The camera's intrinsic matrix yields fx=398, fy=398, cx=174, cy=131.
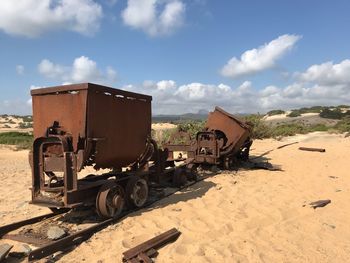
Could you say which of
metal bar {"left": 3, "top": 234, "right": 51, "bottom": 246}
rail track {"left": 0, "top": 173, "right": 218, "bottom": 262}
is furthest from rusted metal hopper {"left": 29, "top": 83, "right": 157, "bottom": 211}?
metal bar {"left": 3, "top": 234, "right": 51, "bottom": 246}

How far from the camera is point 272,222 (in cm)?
711

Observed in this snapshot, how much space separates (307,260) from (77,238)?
338 cm

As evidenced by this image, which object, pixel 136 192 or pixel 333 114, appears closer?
pixel 136 192

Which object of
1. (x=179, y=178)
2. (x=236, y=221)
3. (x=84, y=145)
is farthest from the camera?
(x=179, y=178)

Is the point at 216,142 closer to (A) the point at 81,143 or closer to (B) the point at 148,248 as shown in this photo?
(A) the point at 81,143

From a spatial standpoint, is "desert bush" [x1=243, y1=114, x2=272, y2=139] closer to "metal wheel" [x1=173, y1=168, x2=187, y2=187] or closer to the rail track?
"metal wheel" [x1=173, y1=168, x2=187, y2=187]

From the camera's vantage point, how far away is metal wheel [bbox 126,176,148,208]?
7453 millimetres

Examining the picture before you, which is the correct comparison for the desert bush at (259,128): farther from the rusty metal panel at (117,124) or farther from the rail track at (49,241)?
the rail track at (49,241)

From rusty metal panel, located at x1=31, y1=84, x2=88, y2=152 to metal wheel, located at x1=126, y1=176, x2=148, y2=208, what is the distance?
1.32 metres

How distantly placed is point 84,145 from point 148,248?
2212 mm

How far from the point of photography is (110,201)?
688 centimetres

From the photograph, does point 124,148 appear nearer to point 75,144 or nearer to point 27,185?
point 75,144

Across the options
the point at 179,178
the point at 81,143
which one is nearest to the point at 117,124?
the point at 81,143

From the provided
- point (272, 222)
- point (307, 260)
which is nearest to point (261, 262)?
point (307, 260)
